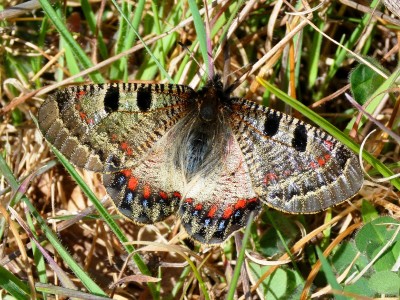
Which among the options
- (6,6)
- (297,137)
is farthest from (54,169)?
(297,137)

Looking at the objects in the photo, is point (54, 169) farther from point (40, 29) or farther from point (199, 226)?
point (199, 226)

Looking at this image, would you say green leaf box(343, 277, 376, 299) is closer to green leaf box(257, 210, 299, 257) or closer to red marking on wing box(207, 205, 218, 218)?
green leaf box(257, 210, 299, 257)

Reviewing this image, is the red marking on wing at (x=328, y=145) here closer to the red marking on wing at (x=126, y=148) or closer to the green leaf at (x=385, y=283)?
the green leaf at (x=385, y=283)

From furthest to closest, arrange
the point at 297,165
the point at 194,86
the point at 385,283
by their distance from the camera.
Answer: the point at 194,86
the point at 297,165
the point at 385,283

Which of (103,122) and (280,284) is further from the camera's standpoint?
(280,284)

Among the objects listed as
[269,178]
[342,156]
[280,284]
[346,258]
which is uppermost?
[342,156]

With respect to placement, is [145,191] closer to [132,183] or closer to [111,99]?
[132,183]

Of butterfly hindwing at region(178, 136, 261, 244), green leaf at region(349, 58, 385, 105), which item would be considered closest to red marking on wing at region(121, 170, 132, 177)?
butterfly hindwing at region(178, 136, 261, 244)

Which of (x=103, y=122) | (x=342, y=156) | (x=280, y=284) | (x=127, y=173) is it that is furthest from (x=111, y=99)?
(x=280, y=284)
